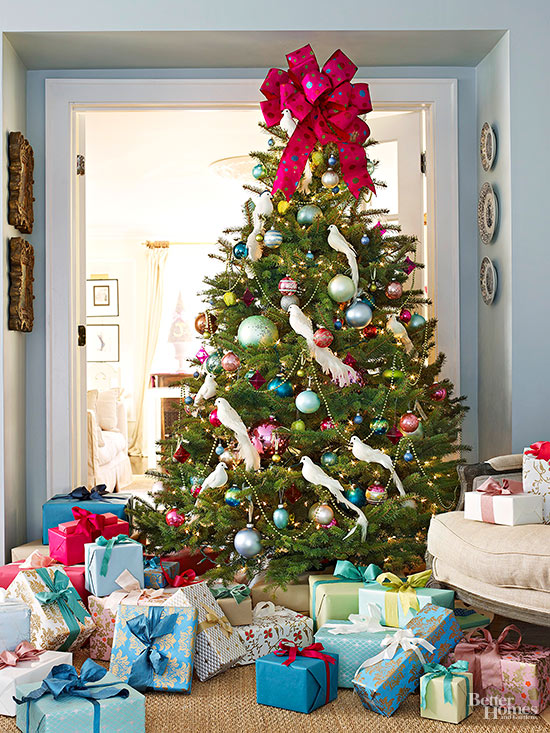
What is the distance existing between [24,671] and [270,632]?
71cm

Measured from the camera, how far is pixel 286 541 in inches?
102

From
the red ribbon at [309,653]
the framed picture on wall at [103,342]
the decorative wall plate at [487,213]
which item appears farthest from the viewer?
the framed picture on wall at [103,342]

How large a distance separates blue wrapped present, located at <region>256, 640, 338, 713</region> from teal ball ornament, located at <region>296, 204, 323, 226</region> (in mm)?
1497

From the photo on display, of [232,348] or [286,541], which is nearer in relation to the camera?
[286,541]

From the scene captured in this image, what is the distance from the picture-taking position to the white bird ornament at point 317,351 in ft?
8.68

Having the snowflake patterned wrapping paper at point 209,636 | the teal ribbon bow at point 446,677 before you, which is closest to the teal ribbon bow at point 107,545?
the snowflake patterned wrapping paper at point 209,636

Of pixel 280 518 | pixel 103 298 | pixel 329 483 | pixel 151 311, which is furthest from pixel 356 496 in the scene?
pixel 103 298

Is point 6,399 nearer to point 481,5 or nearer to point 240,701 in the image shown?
point 240,701

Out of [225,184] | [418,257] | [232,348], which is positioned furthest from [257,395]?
[225,184]

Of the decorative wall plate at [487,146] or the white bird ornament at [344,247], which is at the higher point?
the decorative wall plate at [487,146]

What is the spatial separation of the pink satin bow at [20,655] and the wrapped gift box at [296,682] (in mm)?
602

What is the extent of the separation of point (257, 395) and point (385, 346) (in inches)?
19.5

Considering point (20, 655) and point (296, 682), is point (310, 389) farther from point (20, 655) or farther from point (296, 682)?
point (20, 655)

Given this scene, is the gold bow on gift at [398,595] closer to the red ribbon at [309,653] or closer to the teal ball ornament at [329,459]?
the red ribbon at [309,653]
